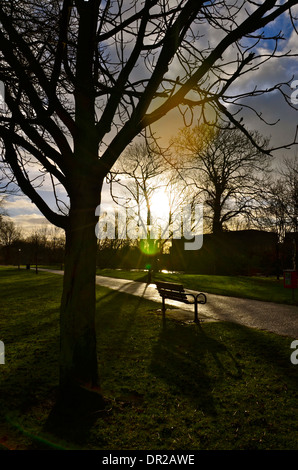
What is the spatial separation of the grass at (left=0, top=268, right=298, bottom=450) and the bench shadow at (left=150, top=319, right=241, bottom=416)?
15 mm

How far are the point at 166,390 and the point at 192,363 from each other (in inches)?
47.8

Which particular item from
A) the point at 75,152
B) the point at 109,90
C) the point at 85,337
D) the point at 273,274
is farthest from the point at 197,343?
the point at 273,274

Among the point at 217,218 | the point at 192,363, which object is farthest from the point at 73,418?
the point at 217,218

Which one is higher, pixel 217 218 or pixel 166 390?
pixel 217 218

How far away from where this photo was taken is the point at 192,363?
5.47 m

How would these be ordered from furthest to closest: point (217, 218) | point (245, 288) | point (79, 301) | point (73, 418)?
point (217, 218) → point (245, 288) → point (79, 301) → point (73, 418)

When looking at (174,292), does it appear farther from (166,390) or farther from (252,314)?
(166,390)

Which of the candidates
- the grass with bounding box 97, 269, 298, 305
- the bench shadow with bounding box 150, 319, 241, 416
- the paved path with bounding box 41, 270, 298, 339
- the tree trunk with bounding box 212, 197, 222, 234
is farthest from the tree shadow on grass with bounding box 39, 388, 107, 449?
the tree trunk with bounding box 212, 197, 222, 234

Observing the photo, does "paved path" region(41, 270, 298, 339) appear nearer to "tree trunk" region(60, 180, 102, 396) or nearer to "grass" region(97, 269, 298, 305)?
"grass" region(97, 269, 298, 305)

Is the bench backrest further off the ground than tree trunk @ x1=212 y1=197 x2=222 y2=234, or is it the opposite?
tree trunk @ x1=212 y1=197 x2=222 y2=234

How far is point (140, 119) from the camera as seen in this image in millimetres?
3795

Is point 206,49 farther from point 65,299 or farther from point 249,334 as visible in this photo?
point 249,334

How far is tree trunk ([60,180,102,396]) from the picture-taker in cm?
372

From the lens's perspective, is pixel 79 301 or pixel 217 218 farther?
pixel 217 218
